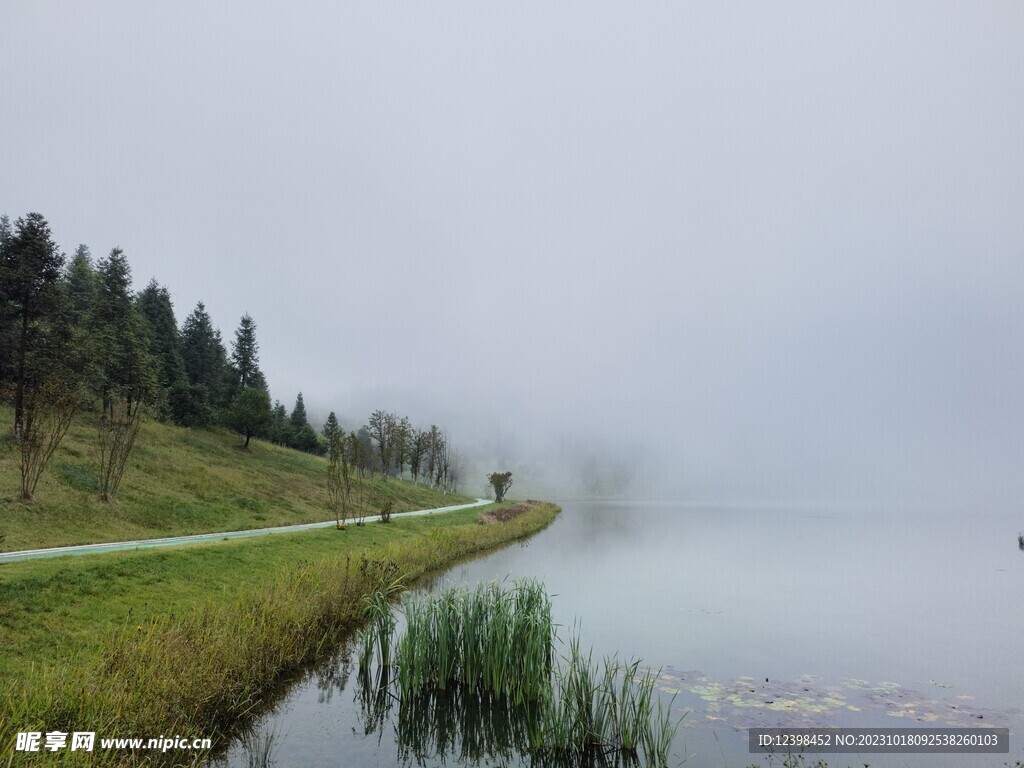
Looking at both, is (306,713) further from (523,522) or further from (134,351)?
(134,351)

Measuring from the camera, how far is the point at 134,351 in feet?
176

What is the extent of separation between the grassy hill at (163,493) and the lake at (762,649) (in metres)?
18.2

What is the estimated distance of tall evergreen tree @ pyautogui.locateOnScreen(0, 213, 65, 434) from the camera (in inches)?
1590

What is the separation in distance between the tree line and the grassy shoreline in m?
15.0

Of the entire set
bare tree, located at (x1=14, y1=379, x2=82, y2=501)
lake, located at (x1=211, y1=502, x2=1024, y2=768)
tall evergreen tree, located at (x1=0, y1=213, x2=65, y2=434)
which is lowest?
lake, located at (x1=211, y1=502, x2=1024, y2=768)

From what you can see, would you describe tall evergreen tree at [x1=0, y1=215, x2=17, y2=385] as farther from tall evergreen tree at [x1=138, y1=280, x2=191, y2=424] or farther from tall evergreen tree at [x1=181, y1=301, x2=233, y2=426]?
tall evergreen tree at [x1=181, y1=301, x2=233, y2=426]

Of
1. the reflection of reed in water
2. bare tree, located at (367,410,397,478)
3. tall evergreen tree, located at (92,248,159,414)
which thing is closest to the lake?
the reflection of reed in water

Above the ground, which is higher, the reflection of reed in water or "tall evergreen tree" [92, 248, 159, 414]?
"tall evergreen tree" [92, 248, 159, 414]

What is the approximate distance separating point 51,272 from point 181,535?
29143 millimetres

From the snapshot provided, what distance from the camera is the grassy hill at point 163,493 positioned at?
26344 millimetres

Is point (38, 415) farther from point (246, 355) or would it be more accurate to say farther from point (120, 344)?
point (246, 355)

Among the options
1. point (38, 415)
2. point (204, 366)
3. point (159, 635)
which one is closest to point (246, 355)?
point (204, 366)

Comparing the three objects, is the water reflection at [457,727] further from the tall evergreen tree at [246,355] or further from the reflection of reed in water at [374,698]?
the tall evergreen tree at [246,355]

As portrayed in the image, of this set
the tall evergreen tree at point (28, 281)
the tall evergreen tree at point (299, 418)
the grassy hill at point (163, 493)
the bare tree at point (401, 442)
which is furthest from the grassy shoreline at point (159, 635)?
the tall evergreen tree at point (299, 418)
